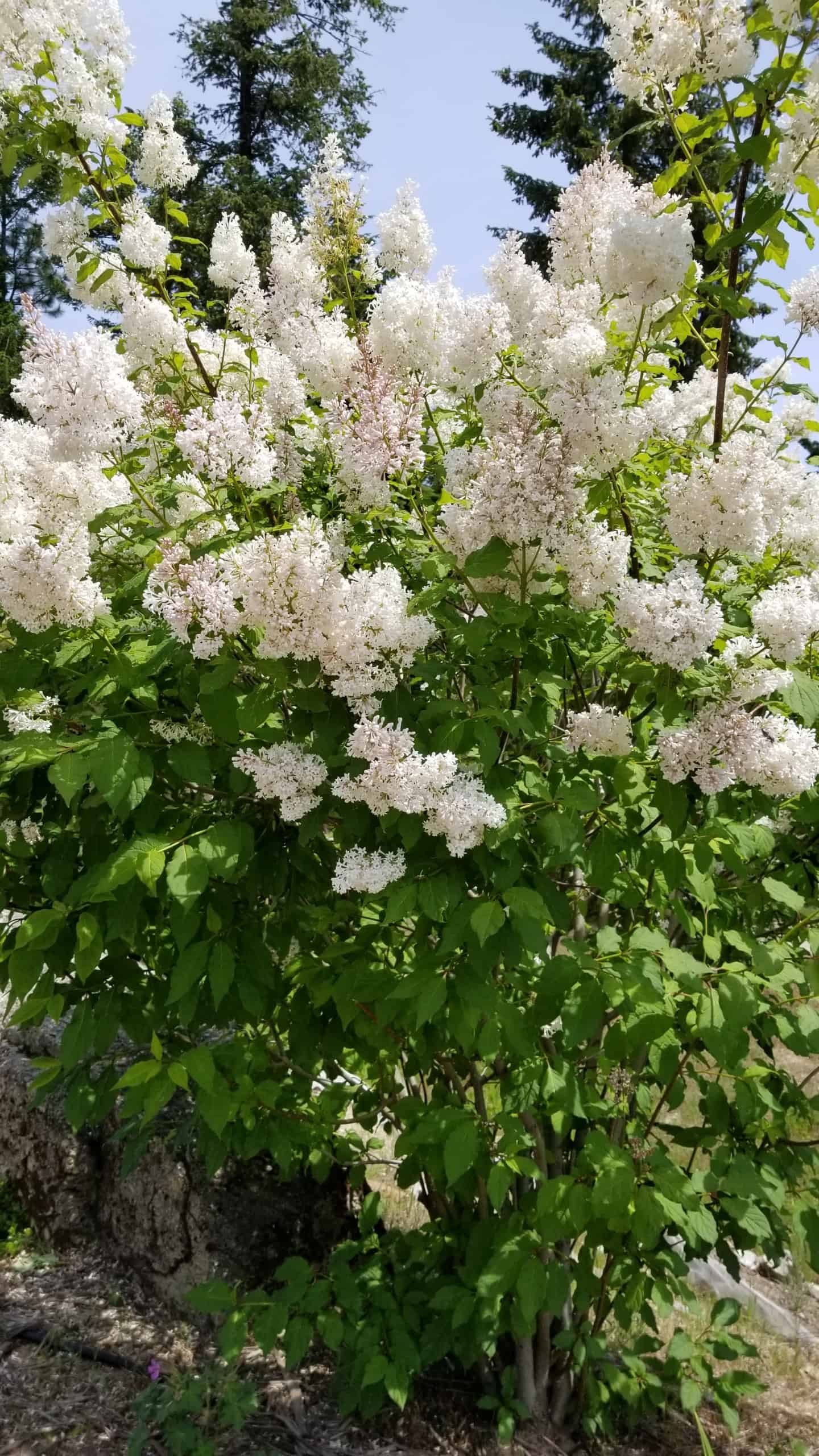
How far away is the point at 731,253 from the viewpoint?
2.29m

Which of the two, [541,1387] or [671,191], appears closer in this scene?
[671,191]

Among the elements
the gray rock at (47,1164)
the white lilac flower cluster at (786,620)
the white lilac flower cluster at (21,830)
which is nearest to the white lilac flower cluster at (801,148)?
the white lilac flower cluster at (786,620)

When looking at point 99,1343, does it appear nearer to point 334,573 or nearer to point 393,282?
point 334,573

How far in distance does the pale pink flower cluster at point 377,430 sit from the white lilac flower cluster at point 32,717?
0.92 meters

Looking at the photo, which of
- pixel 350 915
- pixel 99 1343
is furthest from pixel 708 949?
pixel 99 1343

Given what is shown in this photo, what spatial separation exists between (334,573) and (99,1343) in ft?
9.96

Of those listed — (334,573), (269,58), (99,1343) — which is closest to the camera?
(334,573)

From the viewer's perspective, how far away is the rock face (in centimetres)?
383

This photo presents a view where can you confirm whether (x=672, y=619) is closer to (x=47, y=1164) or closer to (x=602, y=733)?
(x=602, y=733)

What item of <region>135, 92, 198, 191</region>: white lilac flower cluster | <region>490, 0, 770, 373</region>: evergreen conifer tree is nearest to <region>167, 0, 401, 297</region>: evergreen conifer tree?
<region>490, 0, 770, 373</region>: evergreen conifer tree

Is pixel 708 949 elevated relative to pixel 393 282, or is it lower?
lower

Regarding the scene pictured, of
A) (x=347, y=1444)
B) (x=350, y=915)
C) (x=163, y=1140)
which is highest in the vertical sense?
(x=350, y=915)

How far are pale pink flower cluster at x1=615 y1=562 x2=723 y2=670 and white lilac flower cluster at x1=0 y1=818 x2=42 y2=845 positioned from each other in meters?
1.71

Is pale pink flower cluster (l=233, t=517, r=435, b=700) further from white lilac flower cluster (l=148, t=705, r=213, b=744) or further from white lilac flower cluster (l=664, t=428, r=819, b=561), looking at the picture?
white lilac flower cluster (l=664, t=428, r=819, b=561)
